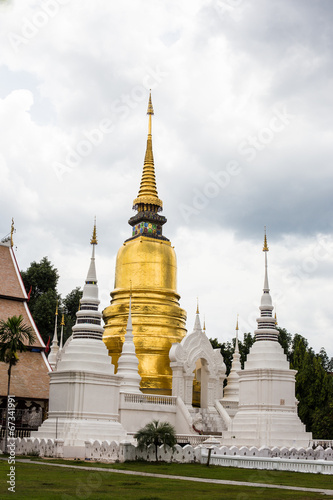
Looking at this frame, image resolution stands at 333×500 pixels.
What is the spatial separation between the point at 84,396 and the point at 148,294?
1171cm

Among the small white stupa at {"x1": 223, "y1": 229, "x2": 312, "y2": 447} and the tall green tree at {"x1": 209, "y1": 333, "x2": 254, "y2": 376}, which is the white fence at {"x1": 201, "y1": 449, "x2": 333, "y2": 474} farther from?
the tall green tree at {"x1": 209, "y1": 333, "x2": 254, "y2": 376}

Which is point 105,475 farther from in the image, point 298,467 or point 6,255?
point 6,255

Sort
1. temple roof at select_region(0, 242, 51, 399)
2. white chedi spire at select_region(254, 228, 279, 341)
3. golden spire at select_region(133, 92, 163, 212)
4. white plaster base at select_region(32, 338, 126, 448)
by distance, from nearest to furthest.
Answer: white plaster base at select_region(32, 338, 126, 448) < temple roof at select_region(0, 242, 51, 399) < white chedi spire at select_region(254, 228, 279, 341) < golden spire at select_region(133, 92, 163, 212)

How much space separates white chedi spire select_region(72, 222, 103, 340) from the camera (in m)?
32.4

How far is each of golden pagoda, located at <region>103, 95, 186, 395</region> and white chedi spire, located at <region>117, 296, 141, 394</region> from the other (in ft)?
7.66

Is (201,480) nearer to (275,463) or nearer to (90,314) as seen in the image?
(275,463)

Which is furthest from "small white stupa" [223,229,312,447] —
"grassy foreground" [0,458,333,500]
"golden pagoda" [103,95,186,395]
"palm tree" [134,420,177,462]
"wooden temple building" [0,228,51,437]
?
"wooden temple building" [0,228,51,437]

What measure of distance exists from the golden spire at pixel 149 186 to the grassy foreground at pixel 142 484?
22.5 m

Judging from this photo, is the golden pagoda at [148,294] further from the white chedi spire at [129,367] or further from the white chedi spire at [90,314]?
the white chedi spire at [90,314]

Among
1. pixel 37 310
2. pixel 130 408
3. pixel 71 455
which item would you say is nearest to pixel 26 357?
pixel 130 408

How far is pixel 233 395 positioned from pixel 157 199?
1303 centimetres

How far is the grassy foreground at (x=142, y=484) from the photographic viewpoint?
1440 cm

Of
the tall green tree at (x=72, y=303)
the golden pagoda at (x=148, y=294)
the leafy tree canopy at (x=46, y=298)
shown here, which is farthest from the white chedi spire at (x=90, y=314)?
the tall green tree at (x=72, y=303)

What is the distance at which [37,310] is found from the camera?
55750 mm
